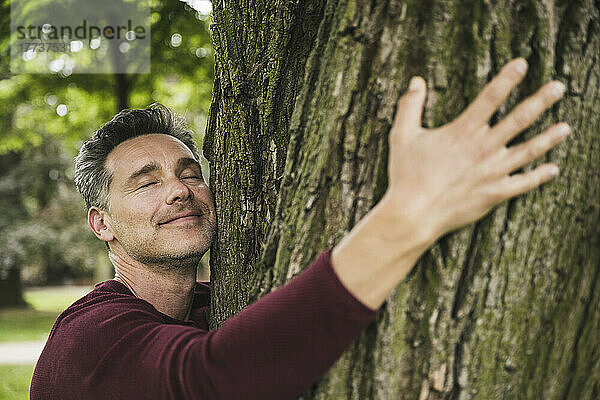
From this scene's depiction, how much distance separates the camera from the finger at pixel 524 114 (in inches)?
55.1

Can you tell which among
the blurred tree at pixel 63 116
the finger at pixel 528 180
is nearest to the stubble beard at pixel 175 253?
the finger at pixel 528 180

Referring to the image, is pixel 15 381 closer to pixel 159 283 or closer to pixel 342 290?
pixel 159 283

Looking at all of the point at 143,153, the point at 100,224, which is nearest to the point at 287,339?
the point at 143,153

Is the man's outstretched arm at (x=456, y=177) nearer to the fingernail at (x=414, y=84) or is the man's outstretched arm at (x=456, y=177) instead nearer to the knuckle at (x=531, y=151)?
the knuckle at (x=531, y=151)

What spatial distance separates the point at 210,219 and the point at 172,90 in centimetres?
981

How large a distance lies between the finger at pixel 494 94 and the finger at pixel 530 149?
0.10 meters

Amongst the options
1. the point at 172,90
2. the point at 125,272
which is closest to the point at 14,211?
the point at 172,90

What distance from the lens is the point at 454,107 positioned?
1481mm

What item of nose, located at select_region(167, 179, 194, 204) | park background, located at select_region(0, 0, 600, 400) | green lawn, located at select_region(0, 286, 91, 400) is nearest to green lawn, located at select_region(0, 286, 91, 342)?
green lawn, located at select_region(0, 286, 91, 400)

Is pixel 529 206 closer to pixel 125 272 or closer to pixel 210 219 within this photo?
pixel 210 219

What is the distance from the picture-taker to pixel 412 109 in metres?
1.47

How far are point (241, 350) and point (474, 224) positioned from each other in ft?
2.15

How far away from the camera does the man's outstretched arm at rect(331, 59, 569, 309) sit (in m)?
1.40

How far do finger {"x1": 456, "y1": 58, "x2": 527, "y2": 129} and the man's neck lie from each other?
157cm
